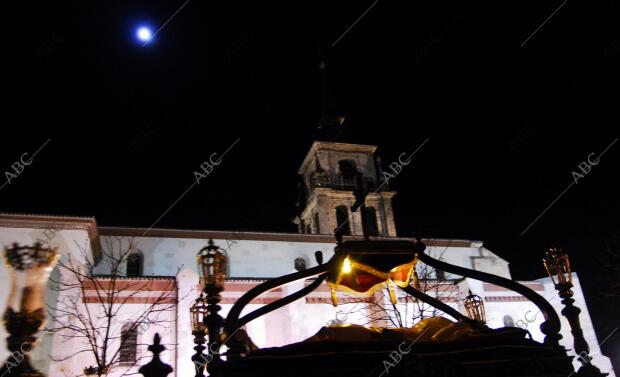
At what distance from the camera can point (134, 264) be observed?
92.4 ft

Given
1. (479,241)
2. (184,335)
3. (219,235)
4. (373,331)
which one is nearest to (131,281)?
(184,335)

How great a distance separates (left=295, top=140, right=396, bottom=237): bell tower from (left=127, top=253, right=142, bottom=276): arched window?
11.2 meters

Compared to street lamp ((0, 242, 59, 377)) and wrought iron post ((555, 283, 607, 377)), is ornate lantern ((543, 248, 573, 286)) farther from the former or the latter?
street lamp ((0, 242, 59, 377))

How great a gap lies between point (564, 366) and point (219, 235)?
25.4 m

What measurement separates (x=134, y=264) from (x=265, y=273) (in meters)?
7.35

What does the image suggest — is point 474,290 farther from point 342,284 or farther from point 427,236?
point 342,284

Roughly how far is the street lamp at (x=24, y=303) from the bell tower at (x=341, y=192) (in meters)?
26.3

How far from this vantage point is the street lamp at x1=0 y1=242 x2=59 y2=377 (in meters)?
4.85

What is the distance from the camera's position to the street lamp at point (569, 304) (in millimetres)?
6668

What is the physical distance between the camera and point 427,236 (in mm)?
30344

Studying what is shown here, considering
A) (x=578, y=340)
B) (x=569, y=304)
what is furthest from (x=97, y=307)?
(x=578, y=340)

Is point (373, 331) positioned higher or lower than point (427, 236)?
lower

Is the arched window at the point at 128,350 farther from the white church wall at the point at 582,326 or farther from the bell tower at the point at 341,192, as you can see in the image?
the white church wall at the point at 582,326

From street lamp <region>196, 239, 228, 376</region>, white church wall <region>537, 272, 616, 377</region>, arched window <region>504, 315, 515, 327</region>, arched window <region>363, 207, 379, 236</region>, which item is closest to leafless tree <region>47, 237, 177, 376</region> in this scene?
arched window <region>363, 207, 379, 236</region>
